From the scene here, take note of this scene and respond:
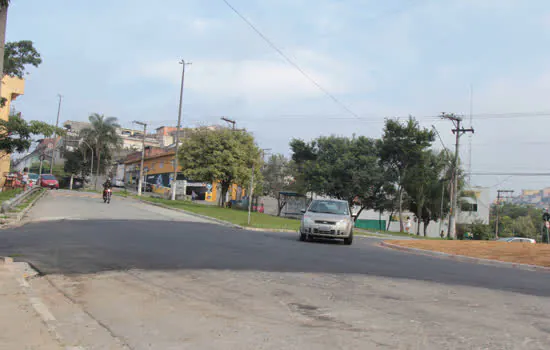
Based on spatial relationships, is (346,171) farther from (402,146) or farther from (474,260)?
(474,260)

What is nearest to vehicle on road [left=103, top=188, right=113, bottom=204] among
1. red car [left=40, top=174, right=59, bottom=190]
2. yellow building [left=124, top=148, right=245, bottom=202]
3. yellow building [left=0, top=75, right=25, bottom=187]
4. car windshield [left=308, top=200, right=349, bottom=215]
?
yellow building [left=0, top=75, right=25, bottom=187]

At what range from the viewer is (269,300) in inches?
261

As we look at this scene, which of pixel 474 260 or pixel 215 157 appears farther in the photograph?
pixel 215 157

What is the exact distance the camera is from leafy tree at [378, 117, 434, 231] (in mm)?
45906

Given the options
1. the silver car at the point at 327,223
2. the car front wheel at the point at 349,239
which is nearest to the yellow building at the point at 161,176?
the silver car at the point at 327,223

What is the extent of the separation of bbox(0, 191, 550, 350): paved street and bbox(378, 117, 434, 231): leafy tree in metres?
35.3

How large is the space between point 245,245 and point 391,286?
20.7 ft

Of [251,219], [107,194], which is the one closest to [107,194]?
[107,194]

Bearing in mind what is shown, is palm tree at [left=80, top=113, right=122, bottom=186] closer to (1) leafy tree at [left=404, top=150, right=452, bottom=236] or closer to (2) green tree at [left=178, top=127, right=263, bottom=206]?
(2) green tree at [left=178, top=127, right=263, bottom=206]

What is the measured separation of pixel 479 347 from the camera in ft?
15.6

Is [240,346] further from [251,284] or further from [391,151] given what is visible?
[391,151]

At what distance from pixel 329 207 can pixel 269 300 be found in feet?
36.6

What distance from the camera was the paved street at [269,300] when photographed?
484 centimetres

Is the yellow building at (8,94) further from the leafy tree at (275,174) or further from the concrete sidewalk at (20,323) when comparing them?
the concrete sidewalk at (20,323)
